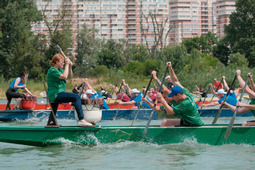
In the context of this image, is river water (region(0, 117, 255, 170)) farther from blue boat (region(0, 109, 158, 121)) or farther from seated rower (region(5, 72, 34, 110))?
blue boat (region(0, 109, 158, 121))

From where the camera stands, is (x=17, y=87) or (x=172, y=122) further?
(x=17, y=87)

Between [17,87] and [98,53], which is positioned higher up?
[17,87]

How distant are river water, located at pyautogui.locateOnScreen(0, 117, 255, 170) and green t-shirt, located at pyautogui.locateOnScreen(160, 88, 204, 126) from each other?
1.28 ft

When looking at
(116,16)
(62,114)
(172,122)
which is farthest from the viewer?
(116,16)

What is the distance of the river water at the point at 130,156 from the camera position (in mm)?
9117

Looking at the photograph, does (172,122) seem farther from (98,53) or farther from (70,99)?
(98,53)

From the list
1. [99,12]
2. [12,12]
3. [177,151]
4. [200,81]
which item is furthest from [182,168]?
[99,12]

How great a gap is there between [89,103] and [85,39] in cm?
5196

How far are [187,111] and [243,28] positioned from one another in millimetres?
51378

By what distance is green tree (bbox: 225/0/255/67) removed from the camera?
5772 cm

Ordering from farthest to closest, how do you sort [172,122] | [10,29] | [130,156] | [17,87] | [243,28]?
[243,28] < [10,29] < [17,87] < [172,122] < [130,156]

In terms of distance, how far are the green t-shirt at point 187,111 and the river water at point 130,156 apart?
15.3 inches

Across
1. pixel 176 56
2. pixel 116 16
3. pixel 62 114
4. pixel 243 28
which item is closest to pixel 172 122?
pixel 62 114

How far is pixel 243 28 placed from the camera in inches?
2346
